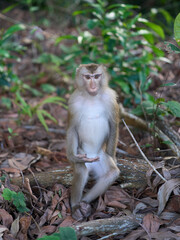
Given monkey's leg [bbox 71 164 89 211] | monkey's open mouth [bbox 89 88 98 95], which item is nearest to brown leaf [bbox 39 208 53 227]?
monkey's leg [bbox 71 164 89 211]

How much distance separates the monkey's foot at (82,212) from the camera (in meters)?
3.98

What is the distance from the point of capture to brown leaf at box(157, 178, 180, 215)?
3787mm

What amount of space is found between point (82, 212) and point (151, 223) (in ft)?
3.12

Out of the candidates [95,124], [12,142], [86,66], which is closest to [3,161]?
[12,142]

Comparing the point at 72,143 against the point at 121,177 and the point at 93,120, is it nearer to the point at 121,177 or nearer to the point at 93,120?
the point at 93,120

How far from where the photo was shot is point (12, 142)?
18.7ft

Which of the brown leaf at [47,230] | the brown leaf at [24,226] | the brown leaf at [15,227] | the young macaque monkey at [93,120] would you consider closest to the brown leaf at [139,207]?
the young macaque monkey at [93,120]

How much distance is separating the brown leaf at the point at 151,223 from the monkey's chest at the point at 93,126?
53.8 inches

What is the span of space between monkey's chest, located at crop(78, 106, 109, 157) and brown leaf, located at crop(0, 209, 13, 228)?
1.50 metres

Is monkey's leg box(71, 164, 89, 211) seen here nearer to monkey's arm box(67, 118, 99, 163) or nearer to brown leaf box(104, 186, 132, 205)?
monkey's arm box(67, 118, 99, 163)

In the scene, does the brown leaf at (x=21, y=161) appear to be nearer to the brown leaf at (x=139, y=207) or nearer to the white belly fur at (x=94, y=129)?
the white belly fur at (x=94, y=129)

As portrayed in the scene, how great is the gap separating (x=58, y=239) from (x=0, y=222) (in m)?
1.17

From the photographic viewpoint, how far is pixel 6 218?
12.4ft

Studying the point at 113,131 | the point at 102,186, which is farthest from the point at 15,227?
the point at 113,131
